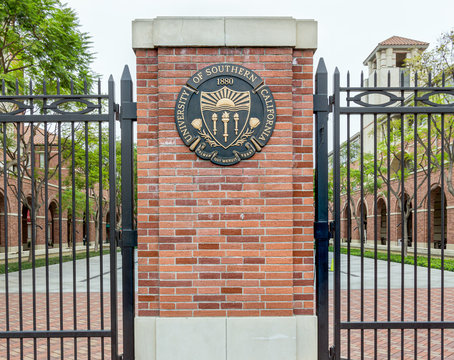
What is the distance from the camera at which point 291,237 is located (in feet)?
12.6

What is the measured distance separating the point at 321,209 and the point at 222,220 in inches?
39.5

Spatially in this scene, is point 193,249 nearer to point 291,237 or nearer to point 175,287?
point 175,287

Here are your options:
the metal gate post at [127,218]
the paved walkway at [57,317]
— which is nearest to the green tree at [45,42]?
the paved walkway at [57,317]

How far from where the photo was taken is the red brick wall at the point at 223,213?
12.5 feet

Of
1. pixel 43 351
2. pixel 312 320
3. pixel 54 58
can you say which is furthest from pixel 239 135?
pixel 54 58

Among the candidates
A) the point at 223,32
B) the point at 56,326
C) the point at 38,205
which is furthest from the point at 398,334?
the point at 38,205

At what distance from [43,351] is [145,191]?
3.45 meters

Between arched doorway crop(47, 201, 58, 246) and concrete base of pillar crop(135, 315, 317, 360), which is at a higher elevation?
concrete base of pillar crop(135, 315, 317, 360)

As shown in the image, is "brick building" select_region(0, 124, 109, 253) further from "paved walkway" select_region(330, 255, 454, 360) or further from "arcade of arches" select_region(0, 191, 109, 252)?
"paved walkway" select_region(330, 255, 454, 360)

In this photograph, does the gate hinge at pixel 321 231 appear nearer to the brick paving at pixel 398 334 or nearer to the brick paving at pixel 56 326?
the brick paving at pixel 398 334

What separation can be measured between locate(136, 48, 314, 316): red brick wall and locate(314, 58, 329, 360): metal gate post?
0.47 feet

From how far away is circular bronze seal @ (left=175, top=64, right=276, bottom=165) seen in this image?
3.84 meters

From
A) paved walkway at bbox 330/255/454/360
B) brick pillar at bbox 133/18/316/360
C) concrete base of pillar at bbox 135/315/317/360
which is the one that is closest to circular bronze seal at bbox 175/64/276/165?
brick pillar at bbox 133/18/316/360

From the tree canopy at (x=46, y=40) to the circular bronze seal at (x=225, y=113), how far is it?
10.1 m
